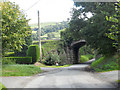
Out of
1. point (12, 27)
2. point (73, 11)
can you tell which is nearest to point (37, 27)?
point (12, 27)

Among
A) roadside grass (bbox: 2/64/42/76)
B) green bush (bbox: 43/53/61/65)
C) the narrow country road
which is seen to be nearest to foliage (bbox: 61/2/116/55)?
green bush (bbox: 43/53/61/65)

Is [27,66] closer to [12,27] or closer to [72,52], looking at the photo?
[12,27]

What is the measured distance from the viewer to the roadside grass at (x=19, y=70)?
25.1 ft

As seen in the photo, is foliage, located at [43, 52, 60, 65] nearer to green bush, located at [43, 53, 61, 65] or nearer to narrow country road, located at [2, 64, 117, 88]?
green bush, located at [43, 53, 61, 65]

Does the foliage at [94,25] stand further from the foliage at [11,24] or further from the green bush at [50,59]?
the foliage at [11,24]

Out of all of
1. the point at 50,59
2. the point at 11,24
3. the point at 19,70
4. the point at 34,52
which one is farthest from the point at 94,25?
the point at 11,24

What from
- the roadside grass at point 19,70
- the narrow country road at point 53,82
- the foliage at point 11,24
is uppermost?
the foliage at point 11,24

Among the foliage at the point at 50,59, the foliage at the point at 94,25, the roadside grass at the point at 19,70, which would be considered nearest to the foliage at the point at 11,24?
the roadside grass at the point at 19,70

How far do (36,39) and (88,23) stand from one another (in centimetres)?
592

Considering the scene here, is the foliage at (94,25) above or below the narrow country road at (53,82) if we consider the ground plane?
above

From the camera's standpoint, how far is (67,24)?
51.4 ft

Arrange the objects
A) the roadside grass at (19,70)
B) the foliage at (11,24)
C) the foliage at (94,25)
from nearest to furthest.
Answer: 1. the foliage at (11,24)
2. the roadside grass at (19,70)
3. the foliage at (94,25)

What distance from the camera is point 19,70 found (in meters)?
8.53

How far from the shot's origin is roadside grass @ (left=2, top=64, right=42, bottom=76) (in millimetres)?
7664
